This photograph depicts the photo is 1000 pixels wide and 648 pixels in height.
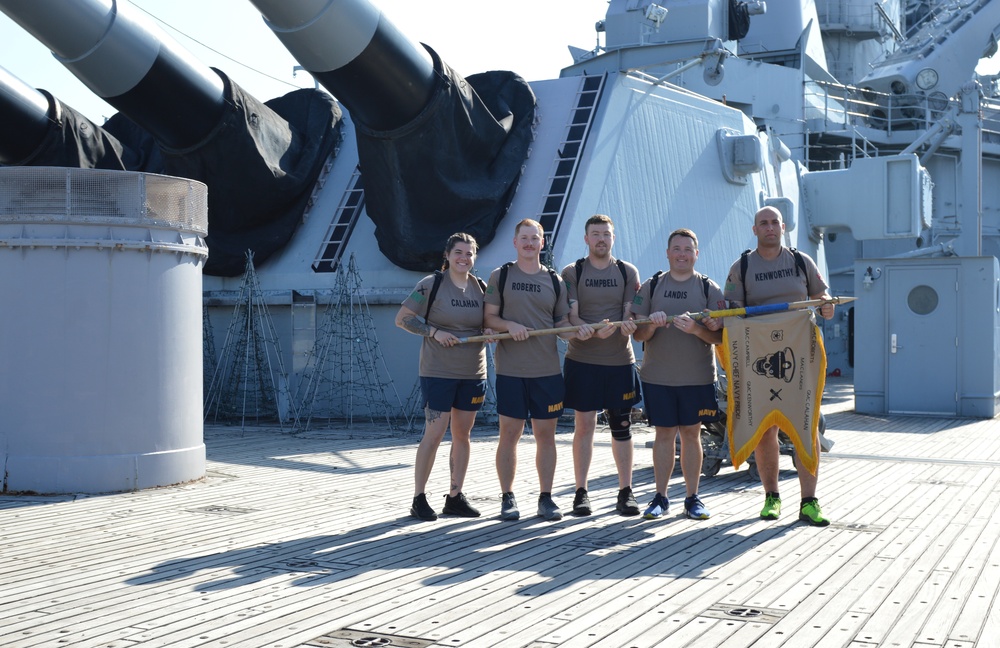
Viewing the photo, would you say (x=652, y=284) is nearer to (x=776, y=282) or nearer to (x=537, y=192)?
(x=776, y=282)

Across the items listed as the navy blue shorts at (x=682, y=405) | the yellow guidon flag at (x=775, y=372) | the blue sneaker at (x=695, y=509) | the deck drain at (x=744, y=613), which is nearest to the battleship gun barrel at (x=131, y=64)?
the navy blue shorts at (x=682, y=405)

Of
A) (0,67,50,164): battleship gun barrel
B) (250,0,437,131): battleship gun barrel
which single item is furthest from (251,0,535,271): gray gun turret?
(0,67,50,164): battleship gun barrel

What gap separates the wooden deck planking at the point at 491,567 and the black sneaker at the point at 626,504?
129mm

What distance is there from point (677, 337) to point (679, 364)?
5.9 inches

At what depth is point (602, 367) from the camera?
6219mm

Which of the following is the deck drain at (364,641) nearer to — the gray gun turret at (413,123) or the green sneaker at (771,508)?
the green sneaker at (771,508)

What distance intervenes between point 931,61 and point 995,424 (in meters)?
16.9

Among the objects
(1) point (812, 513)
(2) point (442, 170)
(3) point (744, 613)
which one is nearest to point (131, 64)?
(2) point (442, 170)

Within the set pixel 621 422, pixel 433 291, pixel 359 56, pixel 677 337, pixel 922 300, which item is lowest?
pixel 621 422

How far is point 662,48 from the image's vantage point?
20.4m

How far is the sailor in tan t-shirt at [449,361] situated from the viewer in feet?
20.2

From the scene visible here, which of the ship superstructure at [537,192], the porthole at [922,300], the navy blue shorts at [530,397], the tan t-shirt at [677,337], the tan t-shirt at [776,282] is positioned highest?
the ship superstructure at [537,192]

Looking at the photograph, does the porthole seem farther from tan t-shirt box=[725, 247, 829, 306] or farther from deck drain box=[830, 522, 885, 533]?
deck drain box=[830, 522, 885, 533]

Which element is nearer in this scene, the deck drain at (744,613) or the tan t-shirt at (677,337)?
the deck drain at (744,613)
